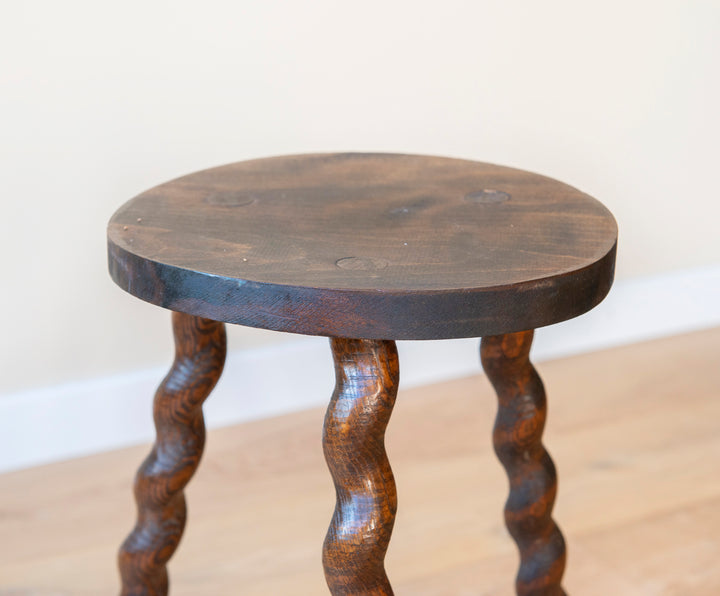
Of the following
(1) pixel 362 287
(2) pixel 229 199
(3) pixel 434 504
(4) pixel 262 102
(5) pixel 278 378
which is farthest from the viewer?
(5) pixel 278 378

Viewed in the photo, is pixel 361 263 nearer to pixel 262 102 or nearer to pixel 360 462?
pixel 360 462

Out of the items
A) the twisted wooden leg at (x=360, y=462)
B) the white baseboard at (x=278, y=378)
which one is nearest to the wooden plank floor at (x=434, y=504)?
the white baseboard at (x=278, y=378)

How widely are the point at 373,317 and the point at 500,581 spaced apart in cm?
61

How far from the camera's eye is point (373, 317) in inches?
25.8

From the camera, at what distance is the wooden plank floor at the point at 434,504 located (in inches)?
45.4

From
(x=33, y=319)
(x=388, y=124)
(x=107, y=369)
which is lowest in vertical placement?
(x=107, y=369)

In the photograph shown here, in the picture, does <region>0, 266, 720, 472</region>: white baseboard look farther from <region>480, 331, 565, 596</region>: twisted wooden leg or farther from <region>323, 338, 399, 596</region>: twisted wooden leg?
<region>323, 338, 399, 596</region>: twisted wooden leg

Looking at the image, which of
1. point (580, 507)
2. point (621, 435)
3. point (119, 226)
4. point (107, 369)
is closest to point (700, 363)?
point (621, 435)

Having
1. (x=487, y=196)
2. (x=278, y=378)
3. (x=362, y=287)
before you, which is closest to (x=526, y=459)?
(x=487, y=196)

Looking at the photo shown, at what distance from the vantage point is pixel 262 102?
1428 millimetres

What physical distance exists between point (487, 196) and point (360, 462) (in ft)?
1.01

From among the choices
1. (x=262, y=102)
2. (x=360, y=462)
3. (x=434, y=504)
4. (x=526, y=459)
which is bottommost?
(x=434, y=504)

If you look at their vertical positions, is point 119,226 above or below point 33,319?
above

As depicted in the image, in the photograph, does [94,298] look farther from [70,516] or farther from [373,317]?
[373,317]
